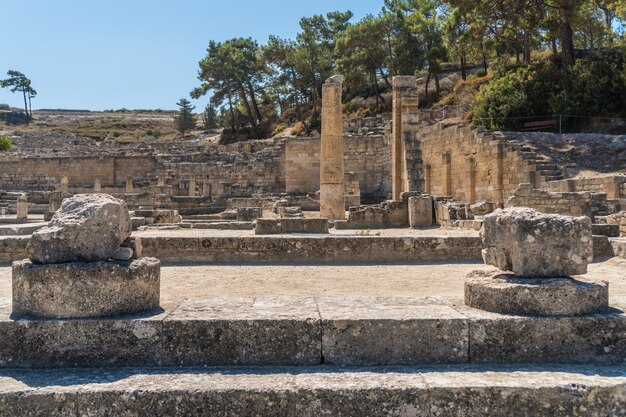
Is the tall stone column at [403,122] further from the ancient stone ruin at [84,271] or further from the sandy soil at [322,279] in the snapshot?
the ancient stone ruin at [84,271]

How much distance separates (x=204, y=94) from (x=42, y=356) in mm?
51889

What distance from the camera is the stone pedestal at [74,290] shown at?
3.58 metres

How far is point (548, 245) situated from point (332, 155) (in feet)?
48.6

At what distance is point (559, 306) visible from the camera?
3578 mm

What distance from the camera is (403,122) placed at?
19547 mm

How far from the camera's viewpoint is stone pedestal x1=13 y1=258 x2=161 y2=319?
3.58m

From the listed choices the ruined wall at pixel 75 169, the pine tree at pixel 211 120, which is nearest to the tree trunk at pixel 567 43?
the ruined wall at pixel 75 169

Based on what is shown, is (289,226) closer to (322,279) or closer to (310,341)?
(322,279)

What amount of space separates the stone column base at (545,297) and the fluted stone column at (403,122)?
15.5 metres

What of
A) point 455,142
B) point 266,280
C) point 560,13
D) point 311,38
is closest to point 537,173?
point 455,142

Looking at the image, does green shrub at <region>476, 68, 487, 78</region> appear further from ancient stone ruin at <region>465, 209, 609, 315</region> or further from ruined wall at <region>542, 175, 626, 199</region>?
ancient stone ruin at <region>465, 209, 609, 315</region>

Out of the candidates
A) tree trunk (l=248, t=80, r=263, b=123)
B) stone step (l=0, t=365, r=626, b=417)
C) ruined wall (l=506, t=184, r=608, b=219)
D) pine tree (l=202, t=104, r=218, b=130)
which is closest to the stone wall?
ruined wall (l=506, t=184, r=608, b=219)

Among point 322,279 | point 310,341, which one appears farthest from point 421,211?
point 310,341

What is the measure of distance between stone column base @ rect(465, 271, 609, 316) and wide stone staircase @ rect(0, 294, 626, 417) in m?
0.09
